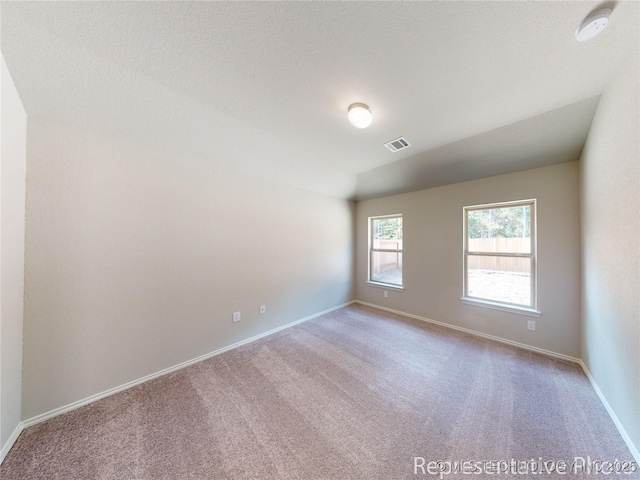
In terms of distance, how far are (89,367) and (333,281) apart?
316cm

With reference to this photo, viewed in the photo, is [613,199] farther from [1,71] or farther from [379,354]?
[1,71]

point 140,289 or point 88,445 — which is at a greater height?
point 140,289

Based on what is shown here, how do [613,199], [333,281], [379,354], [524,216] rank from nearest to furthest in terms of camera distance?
[613,199] → [379,354] → [524,216] → [333,281]

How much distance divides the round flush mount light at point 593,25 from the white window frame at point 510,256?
1.93 meters

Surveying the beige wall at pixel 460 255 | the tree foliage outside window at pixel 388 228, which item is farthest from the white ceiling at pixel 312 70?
the tree foliage outside window at pixel 388 228

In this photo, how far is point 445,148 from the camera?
2510mm

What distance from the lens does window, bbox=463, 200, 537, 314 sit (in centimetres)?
268

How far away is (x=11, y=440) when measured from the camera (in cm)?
138

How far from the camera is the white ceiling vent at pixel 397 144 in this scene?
2.39 meters

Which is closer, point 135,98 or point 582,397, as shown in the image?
point 135,98

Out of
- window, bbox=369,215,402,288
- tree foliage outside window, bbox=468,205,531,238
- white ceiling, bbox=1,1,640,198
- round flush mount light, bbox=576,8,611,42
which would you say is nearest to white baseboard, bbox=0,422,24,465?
white ceiling, bbox=1,1,640,198

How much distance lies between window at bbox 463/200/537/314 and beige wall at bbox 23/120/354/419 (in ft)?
9.46

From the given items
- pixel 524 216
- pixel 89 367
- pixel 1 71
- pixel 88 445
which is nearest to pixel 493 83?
pixel 524 216

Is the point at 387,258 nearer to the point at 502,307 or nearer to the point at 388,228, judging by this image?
the point at 388,228
